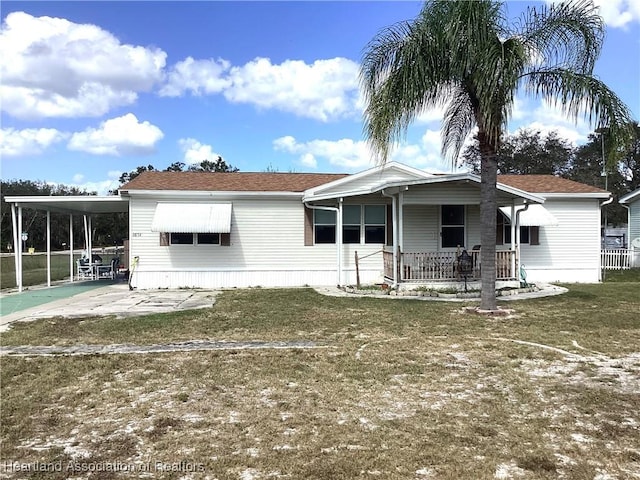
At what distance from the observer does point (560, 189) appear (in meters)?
16.7

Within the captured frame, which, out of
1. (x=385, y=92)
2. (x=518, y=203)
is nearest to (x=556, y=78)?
(x=385, y=92)

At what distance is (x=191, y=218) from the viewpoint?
1435 cm

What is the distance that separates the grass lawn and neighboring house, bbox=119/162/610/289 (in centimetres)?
681

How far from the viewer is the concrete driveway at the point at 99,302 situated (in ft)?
32.0

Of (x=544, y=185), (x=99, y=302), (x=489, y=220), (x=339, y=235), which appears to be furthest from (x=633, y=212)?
(x=99, y=302)

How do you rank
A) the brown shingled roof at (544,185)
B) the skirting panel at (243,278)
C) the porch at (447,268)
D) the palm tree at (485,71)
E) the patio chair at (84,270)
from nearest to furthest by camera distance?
the palm tree at (485,71) < the porch at (447,268) < the skirting panel at (243,278) < the brown shingled roof at (544,185) < the patio chair at (84,270)

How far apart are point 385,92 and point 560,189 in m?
10.4

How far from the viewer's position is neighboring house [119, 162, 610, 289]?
48.3 feet

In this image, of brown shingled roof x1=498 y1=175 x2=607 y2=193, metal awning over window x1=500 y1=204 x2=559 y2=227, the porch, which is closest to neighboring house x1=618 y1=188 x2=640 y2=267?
brown shingled roof x1=498 y1=175 x2=607 y2=193

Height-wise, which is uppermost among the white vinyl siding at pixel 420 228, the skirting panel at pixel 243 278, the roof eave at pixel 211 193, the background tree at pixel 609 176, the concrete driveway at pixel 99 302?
the background tree at pixel 609 176

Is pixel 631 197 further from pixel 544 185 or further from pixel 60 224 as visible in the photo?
pixel 60 224

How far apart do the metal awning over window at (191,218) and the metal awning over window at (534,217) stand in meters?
8.58

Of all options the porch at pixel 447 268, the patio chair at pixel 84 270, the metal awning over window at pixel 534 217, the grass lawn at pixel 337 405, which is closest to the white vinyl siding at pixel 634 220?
the metal awning over window at pixel 534 217

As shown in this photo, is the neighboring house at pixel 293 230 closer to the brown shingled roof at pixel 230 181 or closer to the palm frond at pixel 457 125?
the brown shingled roof at pixel 230 181
